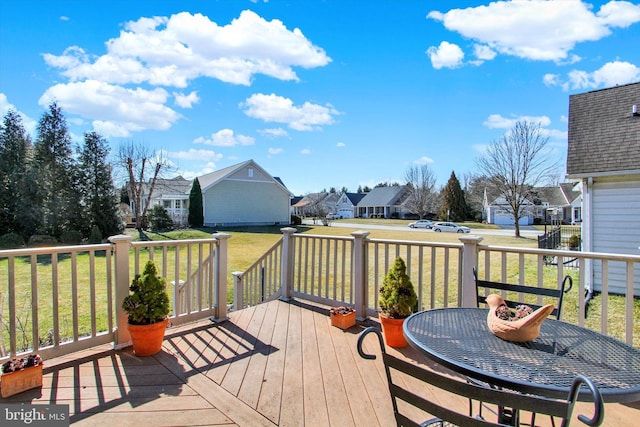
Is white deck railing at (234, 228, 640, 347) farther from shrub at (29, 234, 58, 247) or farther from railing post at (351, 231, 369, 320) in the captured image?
shrub at (29, 234, 58, 247)

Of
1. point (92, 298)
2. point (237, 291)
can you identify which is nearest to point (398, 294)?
point (92, 298)

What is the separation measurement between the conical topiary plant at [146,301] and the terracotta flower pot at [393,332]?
7.08 ft

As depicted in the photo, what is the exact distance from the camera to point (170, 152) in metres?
22.2

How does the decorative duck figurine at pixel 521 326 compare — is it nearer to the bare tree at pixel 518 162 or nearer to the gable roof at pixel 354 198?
the bare tree at pixel 518 162

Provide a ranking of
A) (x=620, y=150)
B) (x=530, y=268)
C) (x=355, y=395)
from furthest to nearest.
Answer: (x=530, y=268)
(x=620, y=150)
(x=355, y=395)

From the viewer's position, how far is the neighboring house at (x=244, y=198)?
2333 centimetres

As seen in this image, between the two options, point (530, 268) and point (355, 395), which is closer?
point (355, 395)

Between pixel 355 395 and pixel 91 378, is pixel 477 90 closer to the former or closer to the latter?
pixel 355 395

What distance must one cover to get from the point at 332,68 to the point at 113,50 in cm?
544

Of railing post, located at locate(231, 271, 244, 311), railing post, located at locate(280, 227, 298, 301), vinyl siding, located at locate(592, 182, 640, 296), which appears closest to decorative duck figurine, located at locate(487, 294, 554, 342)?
railing post, located at locate(280, 227, 298, 301)

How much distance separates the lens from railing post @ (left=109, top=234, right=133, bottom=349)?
10.1 ft

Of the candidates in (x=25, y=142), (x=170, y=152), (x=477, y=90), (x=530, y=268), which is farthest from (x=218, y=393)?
(x=170, y=152)

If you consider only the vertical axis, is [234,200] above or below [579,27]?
below

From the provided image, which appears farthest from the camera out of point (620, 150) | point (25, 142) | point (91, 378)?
point (25, 142)
